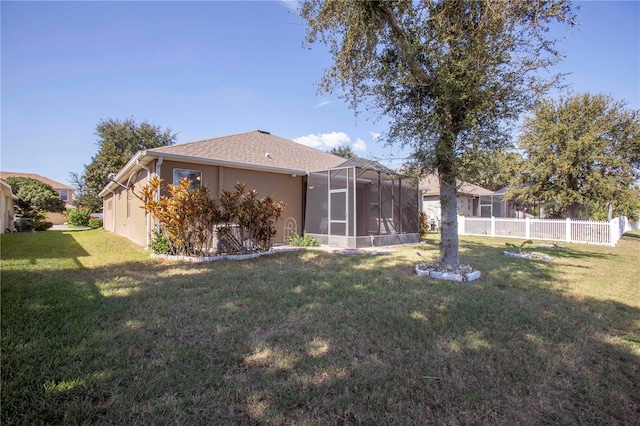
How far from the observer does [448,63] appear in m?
5.38

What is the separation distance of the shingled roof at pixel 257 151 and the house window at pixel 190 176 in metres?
0.60

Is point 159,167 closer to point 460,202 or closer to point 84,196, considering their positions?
point 460,202

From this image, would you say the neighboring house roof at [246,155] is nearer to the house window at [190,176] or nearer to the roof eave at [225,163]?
the roof eave at [225,163]

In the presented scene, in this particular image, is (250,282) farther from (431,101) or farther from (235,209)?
(431,101)

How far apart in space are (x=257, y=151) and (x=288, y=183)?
1808 millimetres

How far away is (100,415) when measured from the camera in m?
1.98

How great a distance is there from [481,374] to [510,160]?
56.4ft

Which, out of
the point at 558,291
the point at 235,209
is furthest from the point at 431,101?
the point at 235,209

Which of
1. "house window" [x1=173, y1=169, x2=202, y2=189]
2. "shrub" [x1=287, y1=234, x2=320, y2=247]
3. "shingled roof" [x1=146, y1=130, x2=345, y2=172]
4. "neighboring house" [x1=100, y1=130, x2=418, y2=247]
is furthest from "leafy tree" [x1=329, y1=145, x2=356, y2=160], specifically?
"house window" [x1=173, y1=169, x2=202, y2=189]

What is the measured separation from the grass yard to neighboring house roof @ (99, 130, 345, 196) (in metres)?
4.84

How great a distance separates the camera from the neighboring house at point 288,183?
9.73 m

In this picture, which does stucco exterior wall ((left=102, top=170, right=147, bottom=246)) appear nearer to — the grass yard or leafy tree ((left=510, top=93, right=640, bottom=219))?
the grass yard

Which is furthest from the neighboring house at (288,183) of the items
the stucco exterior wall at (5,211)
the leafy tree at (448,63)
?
the stucco exterior wall at (5,211)

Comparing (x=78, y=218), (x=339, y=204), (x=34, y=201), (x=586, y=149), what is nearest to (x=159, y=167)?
(x=339, y=204)
